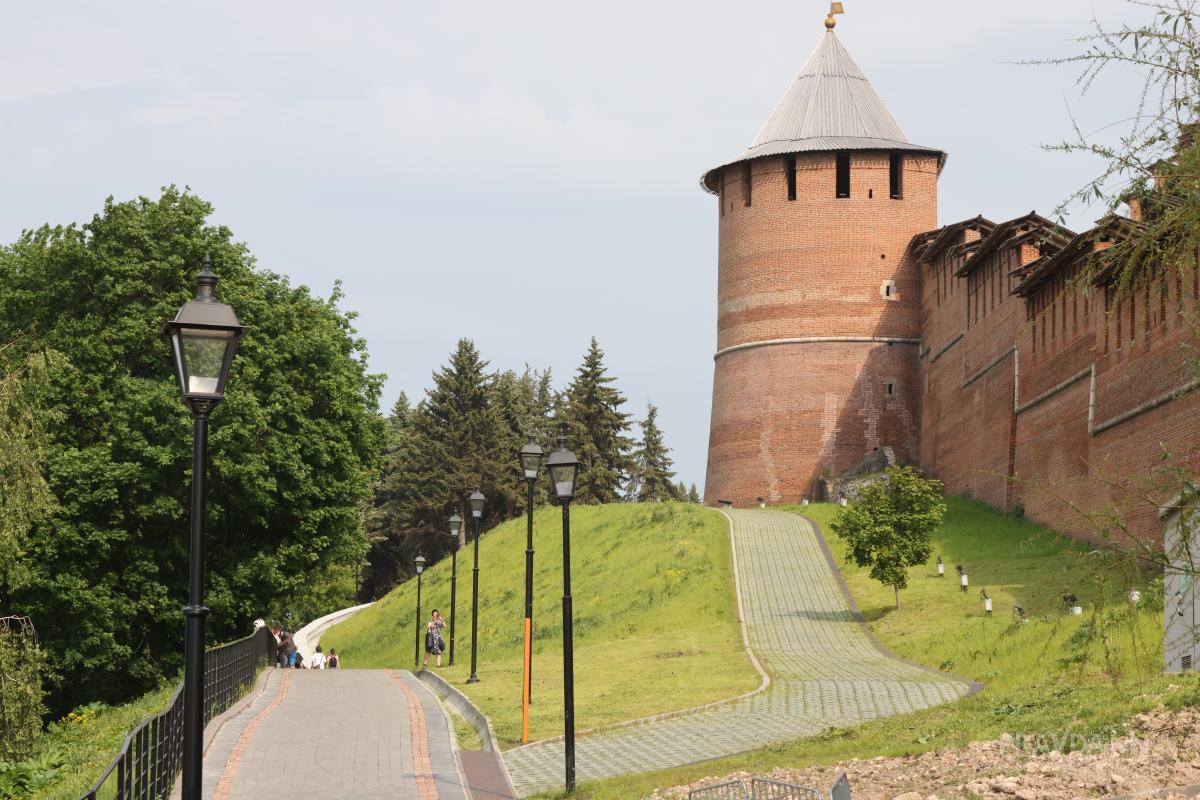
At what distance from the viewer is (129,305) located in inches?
1013

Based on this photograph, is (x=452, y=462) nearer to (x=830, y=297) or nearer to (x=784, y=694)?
(x=830, y=297)

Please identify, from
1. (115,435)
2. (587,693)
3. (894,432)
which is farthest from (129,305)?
(894,432)

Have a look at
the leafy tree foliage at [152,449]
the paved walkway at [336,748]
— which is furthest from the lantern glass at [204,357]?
the leafy tree foliage at [152,449]

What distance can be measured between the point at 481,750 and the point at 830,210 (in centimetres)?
3703

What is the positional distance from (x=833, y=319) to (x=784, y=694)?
3194 cm

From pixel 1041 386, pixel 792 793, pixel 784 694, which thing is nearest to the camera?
pixel 792 793

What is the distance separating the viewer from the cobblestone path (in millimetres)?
15109

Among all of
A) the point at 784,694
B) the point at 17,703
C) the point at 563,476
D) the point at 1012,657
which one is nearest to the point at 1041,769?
the point at 563,476

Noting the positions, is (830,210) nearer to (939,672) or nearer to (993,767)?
(939,672)

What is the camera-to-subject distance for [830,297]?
51.0m

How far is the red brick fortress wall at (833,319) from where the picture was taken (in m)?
50.8

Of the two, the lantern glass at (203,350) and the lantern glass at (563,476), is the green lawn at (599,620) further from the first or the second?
the lantern glass at (203,350)

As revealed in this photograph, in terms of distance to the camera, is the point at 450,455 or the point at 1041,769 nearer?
the point at 1041,769

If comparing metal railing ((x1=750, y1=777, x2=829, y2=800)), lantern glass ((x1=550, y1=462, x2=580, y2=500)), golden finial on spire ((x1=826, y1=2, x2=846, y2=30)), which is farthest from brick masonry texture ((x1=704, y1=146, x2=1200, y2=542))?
metal railing ((x1=750, y1=777, x2=829, y2=800))
